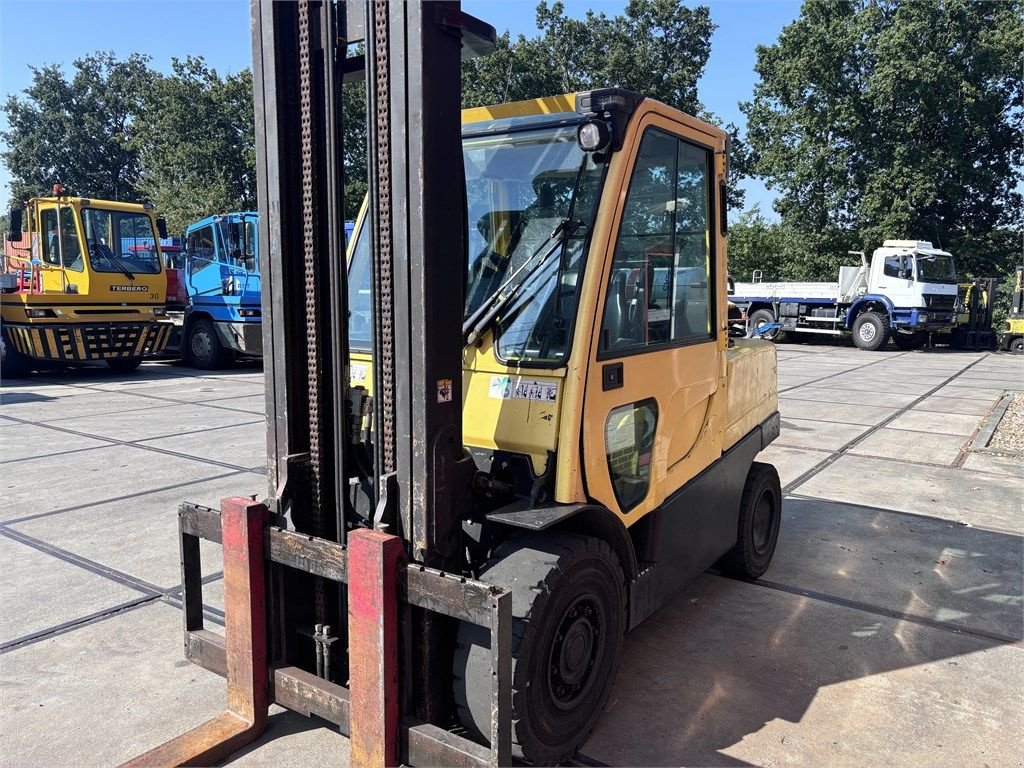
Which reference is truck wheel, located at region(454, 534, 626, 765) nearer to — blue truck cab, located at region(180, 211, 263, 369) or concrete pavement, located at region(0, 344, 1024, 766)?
concrete pavement, located at region(0, 344, 1024, 766)

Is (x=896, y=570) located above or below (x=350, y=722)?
below

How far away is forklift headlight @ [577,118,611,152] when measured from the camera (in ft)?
8.94

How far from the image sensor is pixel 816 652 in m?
3.78

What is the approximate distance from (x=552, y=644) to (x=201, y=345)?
53.1ft

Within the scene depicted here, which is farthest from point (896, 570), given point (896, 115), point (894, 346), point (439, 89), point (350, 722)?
point (896, 115)

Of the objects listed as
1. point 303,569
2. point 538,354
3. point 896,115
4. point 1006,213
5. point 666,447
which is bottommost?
point 303,569

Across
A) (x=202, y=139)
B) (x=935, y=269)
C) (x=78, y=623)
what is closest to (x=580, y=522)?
(x=78, y=623)

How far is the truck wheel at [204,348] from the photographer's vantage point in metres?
16.8

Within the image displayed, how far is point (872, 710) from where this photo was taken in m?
3.26

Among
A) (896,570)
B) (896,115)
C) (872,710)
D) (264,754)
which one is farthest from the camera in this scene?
(896,115)

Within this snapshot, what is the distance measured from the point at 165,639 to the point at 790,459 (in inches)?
258

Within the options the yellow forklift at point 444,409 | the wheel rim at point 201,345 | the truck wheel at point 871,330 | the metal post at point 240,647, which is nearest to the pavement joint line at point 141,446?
the yellow forklift at point 444,409

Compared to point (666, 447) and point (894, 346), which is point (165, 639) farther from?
point (894, 346)

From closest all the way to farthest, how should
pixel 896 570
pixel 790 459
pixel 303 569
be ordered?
pixel 303 569 → pixel 896 570 → pixel 790 459
